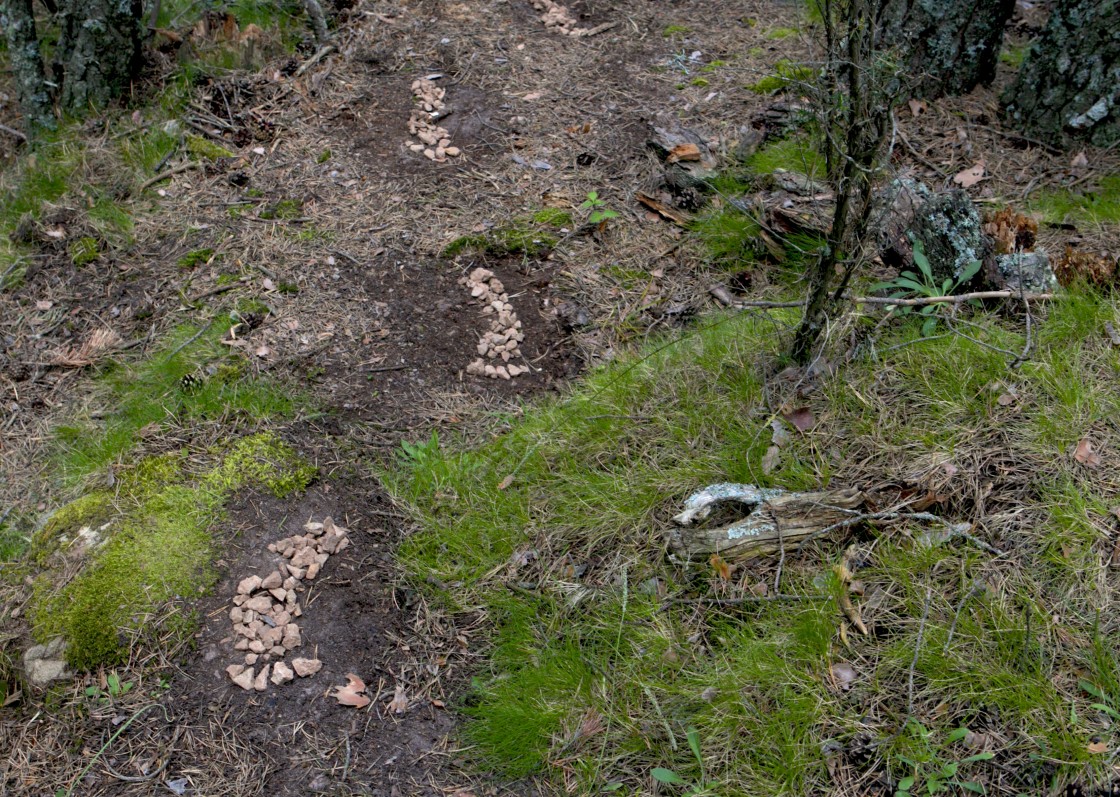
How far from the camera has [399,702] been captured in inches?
112

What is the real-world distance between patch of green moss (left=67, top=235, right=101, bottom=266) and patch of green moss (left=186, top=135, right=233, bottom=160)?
840 mm

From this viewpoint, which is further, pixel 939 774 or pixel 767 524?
pixel 767 524

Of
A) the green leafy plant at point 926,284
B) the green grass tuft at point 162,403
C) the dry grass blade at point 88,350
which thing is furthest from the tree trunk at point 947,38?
the dry grass blade at point 88,350

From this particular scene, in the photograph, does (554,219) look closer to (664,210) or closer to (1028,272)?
(664,210)

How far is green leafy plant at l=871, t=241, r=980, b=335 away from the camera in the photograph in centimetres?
314

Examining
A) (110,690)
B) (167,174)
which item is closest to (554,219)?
(167,174)

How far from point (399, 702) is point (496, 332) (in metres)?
1.94

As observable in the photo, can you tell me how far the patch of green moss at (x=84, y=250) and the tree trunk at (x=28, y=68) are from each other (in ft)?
4.16

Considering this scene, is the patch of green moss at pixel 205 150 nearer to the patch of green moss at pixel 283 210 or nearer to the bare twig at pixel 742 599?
the patch of green moss at pixel 283 210

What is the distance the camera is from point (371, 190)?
16.0 ft

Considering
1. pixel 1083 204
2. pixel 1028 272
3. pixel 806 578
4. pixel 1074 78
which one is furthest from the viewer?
pixel 1074 78

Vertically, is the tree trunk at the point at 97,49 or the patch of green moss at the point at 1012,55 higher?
the patch of green moss at the point at 1012,55

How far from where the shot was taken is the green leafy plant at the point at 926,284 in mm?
3145

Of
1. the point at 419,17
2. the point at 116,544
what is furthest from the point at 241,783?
the point at 419,17
